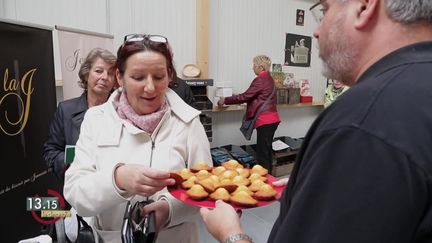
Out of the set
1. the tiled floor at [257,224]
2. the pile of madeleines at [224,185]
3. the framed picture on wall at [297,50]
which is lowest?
the tiled floor at [257,224]

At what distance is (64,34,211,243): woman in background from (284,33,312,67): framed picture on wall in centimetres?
458

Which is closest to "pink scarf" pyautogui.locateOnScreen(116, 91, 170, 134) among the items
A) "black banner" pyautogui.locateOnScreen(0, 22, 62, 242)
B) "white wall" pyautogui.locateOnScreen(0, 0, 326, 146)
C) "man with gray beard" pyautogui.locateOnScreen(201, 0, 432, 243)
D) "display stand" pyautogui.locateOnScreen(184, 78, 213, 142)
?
"man with gray beard" pyautogui.locateOnScreen(201, 0, 432, 243)

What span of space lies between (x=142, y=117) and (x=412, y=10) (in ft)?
3.03

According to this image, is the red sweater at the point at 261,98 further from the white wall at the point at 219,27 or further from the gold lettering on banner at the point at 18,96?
the gold lettering on banner at the point at 18,96

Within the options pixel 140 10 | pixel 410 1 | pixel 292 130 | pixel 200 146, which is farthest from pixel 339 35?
pixel 292 130

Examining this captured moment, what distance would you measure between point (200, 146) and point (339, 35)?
74cm

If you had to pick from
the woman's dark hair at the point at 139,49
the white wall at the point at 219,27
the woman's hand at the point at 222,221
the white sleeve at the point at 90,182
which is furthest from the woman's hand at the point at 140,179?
the white wall at the point at 219,27

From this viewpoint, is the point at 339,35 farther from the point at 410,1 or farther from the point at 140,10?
the point at 140,10

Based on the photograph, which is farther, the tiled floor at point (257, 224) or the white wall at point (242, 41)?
the white wall at point (242, 41)

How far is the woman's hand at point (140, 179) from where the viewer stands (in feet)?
3.06

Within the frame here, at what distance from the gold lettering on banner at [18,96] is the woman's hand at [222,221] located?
175cm

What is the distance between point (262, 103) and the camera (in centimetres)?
433

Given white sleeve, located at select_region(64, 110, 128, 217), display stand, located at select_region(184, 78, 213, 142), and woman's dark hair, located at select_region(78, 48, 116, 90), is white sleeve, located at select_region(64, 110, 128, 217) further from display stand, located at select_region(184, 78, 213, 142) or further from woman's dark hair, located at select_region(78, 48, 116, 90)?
display stand, located at select_region(184, 78, 213, 142)

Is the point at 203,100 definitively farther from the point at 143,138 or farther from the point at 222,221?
the point at 222,221
